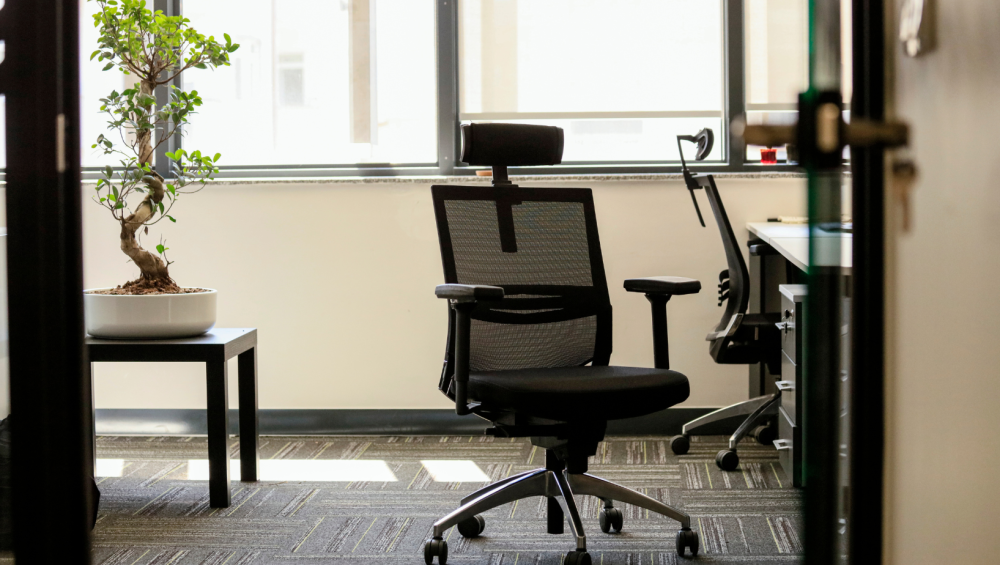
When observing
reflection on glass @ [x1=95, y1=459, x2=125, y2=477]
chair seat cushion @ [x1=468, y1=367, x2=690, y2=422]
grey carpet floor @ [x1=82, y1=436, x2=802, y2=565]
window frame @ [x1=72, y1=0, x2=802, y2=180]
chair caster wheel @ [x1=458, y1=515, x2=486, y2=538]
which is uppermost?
window frame @ [x1=72, y1=0, x2=802, y2=180]

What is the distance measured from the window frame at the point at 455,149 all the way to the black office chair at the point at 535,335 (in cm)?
116

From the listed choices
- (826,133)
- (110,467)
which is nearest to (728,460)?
(110,467)

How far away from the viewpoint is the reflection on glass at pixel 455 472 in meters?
2.77

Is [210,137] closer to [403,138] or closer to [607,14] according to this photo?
[403,138]

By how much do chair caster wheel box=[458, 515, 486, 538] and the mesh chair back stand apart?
0.40 metres

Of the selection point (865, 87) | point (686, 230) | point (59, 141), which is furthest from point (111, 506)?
point (865, 87)

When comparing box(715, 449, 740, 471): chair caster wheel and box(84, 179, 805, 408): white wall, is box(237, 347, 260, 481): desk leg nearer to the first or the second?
box(84, 179, 805, 408): white wall

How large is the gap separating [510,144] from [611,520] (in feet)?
3.37

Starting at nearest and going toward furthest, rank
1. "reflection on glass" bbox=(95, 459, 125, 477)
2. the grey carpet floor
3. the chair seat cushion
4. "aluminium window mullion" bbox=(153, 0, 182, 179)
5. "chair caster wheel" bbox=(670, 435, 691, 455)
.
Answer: the chair seat cushion, the grey carpet floor, "reflection on glass" bbox=(95, 459, 125, 477), "chair caster wheel" bbox=(670, 435, 691, 455), "aluminium window mullion" bbox=(153, 0, 182, 179)

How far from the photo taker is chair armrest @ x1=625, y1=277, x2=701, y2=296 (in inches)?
87.4

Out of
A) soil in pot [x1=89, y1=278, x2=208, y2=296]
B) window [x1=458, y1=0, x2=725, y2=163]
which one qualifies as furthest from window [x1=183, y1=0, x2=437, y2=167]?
soil in pot [x1=89, y1=278, x2=208, y2=296]

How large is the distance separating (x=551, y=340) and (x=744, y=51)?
5.84 ft

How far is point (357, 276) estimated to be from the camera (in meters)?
3.39

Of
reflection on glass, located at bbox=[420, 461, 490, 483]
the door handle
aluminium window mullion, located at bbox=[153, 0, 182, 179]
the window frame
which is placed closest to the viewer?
the door handle
